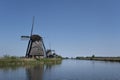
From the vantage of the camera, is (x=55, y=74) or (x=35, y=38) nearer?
(x=55, y=74)

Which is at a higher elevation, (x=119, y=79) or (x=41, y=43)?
(x=41, y=43)

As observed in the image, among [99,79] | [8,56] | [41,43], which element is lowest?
[99,79]

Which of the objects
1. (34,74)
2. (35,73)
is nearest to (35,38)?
(35,73)

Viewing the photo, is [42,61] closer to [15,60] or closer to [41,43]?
[41,43]

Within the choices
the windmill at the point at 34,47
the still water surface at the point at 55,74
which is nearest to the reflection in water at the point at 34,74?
the still water surface at the point at 55,74

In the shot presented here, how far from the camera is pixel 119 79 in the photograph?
2362cm

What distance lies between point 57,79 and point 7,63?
21.3 meters

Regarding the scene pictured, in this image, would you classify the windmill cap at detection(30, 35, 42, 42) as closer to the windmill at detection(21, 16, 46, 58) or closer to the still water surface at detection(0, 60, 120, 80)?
the windmill at detection(21, 16, 46, 58)

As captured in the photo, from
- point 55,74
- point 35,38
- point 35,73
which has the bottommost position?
point 55,74

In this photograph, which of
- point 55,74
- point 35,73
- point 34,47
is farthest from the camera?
point 34,47

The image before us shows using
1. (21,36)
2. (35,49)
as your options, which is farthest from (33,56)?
(21,36)

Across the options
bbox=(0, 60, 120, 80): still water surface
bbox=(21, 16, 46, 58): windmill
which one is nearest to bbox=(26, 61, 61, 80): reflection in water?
bbox=(0, 60, 120, 80): still water surface

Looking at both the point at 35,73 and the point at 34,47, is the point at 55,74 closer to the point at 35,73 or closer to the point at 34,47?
the point at 35,73

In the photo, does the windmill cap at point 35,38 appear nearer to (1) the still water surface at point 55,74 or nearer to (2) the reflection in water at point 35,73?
(2) the reflection in water at point 35,73
